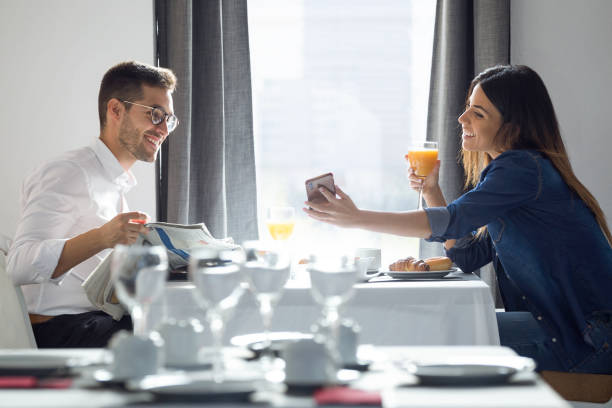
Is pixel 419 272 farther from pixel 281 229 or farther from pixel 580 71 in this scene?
pixel 580 71

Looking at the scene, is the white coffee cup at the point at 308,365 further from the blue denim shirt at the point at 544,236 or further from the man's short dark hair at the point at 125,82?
the man's short dark hair at the point at 125,82

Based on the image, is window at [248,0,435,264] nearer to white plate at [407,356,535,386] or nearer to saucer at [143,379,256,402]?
white plate at [407,356,535,386]

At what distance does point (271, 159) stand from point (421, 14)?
1083 millimetres

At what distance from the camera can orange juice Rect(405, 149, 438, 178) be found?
242 centimetres

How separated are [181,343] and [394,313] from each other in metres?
0.81

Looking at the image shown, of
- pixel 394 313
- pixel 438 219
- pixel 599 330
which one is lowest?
pixel 599 330

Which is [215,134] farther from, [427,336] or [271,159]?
[427,336]

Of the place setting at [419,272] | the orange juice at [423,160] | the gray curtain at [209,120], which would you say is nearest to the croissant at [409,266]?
the place setting at [419,272]

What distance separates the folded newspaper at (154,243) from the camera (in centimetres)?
191

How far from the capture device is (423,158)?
2.43 meters

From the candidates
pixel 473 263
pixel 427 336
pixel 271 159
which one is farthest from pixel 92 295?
pixel 271 159

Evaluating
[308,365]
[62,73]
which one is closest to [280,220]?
[308,365]

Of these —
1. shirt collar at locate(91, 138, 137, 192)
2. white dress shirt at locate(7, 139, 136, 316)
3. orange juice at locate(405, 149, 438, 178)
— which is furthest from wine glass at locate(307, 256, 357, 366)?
shirt collar at locate(91, 138, 137, 192)

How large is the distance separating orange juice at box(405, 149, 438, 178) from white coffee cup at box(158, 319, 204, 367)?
155cm
